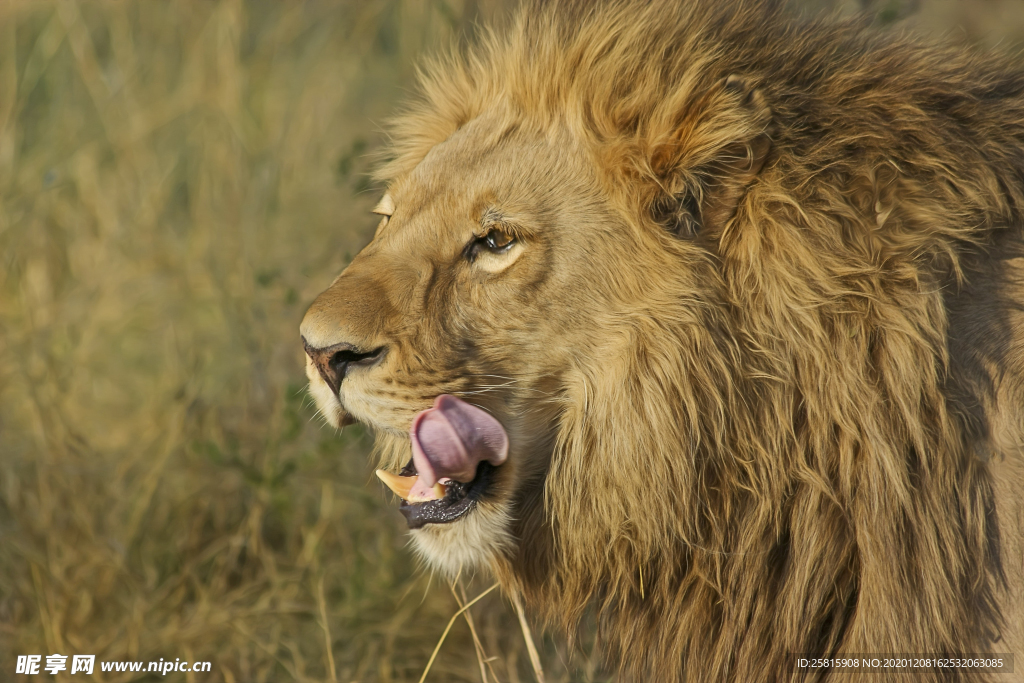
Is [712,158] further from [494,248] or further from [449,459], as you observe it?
[449,459]

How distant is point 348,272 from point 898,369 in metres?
1.20

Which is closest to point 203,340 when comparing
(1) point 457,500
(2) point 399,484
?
(2) point 399,484

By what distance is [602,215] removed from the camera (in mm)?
2145

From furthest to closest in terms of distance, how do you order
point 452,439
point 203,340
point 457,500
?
point 203,340 < point 457,500 < point 452,439

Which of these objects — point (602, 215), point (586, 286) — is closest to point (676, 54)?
point (602, 215)

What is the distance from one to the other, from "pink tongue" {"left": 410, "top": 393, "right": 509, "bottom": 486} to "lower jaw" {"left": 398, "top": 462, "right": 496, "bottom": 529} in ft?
0.17

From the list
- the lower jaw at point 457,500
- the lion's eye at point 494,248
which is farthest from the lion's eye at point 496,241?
the lower jaw at point 457,500

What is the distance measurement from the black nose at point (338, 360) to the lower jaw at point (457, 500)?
12.8 inches

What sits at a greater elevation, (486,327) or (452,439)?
(486,327)

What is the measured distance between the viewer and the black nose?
205 centimetres

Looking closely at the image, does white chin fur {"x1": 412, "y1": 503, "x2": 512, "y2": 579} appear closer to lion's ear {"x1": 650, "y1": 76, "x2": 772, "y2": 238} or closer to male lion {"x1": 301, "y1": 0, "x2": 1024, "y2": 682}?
male lion {"x1": 301, "y1": 0, "x2": 1024, "y2": 682}

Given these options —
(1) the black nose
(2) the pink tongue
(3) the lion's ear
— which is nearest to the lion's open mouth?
(2) the pink tongue

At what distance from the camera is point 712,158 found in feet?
6.69

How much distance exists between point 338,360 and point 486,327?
320mm
